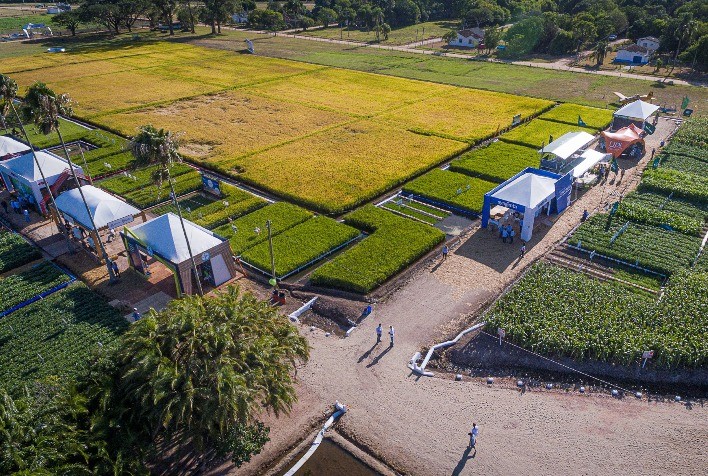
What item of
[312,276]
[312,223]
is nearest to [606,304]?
[312,276]

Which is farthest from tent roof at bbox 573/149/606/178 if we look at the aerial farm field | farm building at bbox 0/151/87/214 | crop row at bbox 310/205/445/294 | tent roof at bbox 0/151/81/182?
tent roof at bbox 0/151/81/182

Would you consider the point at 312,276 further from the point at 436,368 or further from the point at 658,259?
the point at 658,259

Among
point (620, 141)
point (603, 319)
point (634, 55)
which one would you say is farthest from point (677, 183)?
point (634, 55)

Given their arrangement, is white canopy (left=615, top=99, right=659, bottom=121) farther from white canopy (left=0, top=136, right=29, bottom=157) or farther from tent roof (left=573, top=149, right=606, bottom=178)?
white canopy (left=0, top=136, right=29, bottom=157)

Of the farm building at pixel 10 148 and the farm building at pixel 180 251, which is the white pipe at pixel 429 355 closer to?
the farm building at pixel 180 251

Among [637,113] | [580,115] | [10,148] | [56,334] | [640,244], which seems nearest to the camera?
[56,334]

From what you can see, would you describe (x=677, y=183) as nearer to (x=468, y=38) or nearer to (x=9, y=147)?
(x=9, y=147)

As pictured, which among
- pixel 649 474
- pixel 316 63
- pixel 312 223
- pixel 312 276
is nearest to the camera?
pixel 649 474
